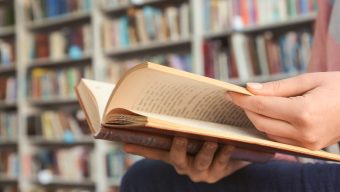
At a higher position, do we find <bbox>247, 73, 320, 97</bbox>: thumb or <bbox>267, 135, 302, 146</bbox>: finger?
<bbox>247, 73, 320, 97</bbox>: thumb

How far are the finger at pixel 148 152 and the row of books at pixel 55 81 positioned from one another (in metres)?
2.34

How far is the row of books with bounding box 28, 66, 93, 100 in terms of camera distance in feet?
9.88

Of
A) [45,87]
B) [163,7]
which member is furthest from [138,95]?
[45,87]

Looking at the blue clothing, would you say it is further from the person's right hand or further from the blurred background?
the blurred background

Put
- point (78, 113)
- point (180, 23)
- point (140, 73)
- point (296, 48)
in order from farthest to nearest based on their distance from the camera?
point (78, 113)
point (180, 23)
point (296, 48)
point (140, 73)

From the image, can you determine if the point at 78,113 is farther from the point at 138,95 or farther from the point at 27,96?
the point at 138,95

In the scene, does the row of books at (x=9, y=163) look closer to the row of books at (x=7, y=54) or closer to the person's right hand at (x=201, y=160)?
the row of books at (x=7, y=54)

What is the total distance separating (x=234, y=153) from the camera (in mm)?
603

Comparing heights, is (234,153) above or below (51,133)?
above

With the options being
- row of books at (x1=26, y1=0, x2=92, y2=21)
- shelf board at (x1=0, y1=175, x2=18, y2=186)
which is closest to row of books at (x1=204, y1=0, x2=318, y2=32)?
row of books at (x1=26, y1=0, x2=92, y2=21)

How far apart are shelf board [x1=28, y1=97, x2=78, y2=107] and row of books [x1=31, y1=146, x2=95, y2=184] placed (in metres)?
0.35

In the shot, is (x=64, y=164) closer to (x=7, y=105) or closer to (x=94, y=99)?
(x=7, y=105)

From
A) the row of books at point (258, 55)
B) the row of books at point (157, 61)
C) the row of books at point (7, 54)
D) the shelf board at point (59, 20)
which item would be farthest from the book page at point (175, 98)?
the row of books at point (7, 54)

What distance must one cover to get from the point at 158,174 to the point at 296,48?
67.0 inches
